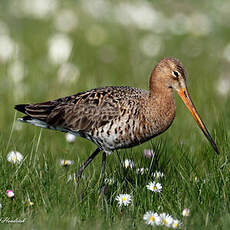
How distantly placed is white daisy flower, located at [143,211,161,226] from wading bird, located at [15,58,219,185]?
1.07 metres

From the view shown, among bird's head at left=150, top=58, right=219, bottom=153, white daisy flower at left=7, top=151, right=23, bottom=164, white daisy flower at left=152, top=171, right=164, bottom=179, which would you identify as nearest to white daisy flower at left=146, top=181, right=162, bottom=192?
white daisy flower at left=152, top=171, right=164, bottom=179

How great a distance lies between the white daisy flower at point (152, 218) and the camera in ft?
14.0

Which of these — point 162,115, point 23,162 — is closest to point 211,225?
point 162,115

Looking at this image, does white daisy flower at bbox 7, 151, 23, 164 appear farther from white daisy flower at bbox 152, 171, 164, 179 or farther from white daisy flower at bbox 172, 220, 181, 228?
white daisy flower at bbox 172, 220, 181, 228

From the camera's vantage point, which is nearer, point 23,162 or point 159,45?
point 23,162

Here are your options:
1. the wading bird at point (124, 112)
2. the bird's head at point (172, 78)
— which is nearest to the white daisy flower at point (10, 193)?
the wading bird at point (124, 112)

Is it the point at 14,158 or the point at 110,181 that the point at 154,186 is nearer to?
the point at 110,181

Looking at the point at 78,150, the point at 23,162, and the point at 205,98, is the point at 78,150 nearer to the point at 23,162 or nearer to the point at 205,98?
the point at 23,162

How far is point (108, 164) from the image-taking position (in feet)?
19.5

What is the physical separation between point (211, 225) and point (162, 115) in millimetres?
1674

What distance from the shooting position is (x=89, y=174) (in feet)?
18.3

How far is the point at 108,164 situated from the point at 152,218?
1681 mm

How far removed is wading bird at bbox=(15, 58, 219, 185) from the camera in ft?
17.8

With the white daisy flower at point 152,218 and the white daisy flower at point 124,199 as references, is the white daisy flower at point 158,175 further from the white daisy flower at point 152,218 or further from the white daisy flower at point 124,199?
the white daisy flower at point 152,218
